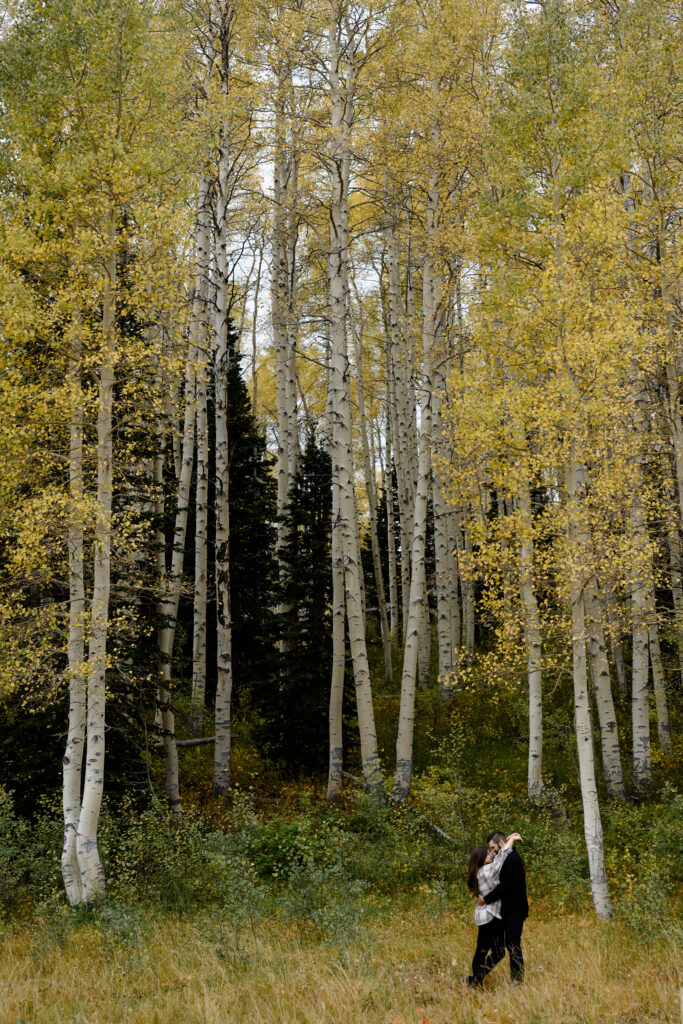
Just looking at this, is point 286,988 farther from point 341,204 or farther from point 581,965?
point 341,204

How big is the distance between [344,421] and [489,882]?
24.5 ft

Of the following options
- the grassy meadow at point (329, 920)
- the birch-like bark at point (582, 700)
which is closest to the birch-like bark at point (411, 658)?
the grassy meadow at point (329, 920)

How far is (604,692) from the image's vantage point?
425 inches

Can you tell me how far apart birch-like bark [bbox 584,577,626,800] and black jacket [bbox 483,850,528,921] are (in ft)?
11.9

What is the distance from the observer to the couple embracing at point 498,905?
5402mm

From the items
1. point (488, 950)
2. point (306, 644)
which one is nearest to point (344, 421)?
point (306, 644)

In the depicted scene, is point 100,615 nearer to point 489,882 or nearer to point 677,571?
point 489,882

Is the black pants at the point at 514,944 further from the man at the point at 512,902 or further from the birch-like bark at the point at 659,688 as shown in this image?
the birch-like bark at the point at 659,688

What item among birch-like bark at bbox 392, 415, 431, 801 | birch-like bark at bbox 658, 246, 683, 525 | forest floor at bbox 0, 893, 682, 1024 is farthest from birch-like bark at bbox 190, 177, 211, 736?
birch-like bark at bbox 658, 246, 683, 525

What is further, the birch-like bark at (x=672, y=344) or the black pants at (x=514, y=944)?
the birch-like bark at (x=672, y=344)

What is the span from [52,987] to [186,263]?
Answer: 7.27 m

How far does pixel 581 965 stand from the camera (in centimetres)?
560

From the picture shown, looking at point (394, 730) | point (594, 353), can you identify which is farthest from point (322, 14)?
point (394, 730)

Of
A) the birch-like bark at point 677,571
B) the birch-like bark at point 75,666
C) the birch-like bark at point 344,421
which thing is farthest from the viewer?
the birch-like bark at point 344,421
